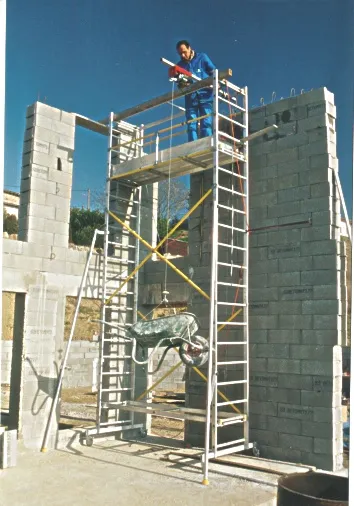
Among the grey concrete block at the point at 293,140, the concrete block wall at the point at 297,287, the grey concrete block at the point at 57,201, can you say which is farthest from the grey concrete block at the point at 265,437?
the grey concrete block at the point at 57,201

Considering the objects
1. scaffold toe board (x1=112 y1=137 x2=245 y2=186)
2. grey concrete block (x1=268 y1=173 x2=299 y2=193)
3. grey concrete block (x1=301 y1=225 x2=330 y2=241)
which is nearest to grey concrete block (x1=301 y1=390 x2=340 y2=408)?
grey concrete block (x1=301 y1=225 x2=330 y2=241)

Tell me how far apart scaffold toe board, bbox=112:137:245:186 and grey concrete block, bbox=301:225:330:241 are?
4.41ft

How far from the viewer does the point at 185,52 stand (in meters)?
6.40

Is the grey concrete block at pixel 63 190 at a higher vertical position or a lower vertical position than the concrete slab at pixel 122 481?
higher

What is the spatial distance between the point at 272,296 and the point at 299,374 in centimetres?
110

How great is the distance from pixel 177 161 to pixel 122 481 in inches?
168

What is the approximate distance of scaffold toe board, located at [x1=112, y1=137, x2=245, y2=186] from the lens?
23.1 ft

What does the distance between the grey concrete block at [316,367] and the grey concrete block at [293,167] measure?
2.55 m

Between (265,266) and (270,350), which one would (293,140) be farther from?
(270,350)

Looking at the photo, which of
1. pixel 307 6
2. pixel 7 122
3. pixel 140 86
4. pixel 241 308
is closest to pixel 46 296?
pixel 241 308

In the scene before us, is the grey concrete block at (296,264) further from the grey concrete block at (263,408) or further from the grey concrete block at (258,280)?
the grey concrete block at (263,408)

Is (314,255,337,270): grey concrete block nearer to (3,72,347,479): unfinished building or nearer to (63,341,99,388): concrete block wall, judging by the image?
(3,72,347,479): unfinished building

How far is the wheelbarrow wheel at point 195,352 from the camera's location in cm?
629

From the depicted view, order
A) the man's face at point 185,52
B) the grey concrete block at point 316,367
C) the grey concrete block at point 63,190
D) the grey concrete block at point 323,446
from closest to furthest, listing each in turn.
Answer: the man's face at point 185,52 < the grey concrete block at point 323,446 < the grey concrete block at point 316,367 < the grey concrete block at point 63,190
